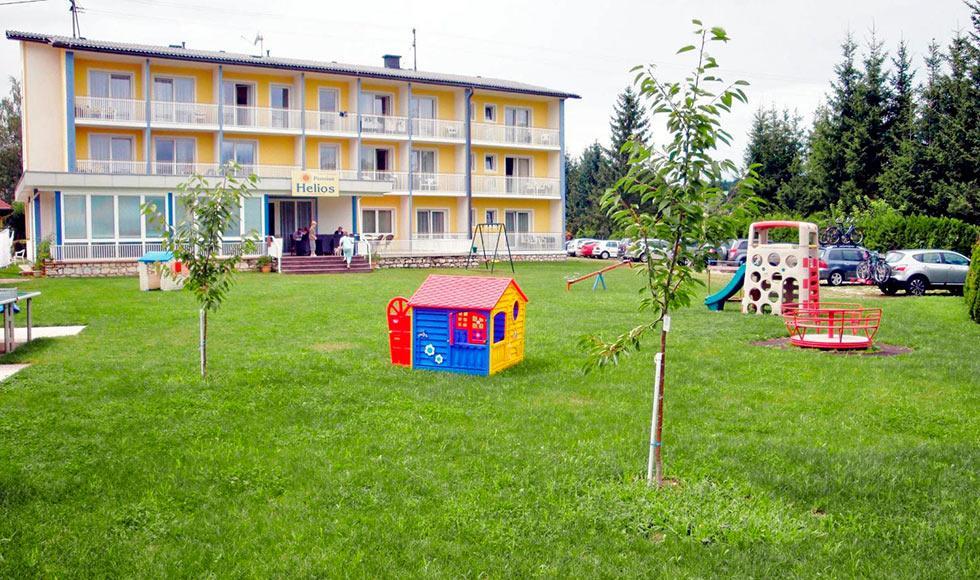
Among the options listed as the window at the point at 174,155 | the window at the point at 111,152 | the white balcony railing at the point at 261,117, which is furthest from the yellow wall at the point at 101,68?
the white balcony railing at the point at 261,117

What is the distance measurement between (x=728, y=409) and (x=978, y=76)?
37.2m

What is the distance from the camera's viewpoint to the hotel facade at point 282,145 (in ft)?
104

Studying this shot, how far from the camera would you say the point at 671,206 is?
5.79m

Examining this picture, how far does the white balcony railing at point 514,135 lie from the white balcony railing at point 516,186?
1.87 metres

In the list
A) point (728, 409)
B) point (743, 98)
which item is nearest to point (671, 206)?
point (743, 98)

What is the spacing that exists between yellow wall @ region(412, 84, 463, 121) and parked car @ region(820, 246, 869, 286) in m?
21.5

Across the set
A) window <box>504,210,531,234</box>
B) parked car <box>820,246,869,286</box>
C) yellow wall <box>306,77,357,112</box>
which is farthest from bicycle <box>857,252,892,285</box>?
yellow wall <box>306,77,357,112</box>

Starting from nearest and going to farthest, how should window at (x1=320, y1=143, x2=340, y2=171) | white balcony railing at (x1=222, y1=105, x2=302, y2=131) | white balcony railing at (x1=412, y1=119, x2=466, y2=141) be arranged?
white balcony railing at (x1=222, y1=105, x2=302, y2=131), window at (x1=320, y1=143, x2=340, y2=171), white balcony railing at (x1=412, y1=119, x2=466, y2=141)

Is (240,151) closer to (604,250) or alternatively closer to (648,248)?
→ (604,250)

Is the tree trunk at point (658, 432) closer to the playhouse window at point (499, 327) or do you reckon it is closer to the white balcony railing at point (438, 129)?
the playhouse window at point (499, 327)

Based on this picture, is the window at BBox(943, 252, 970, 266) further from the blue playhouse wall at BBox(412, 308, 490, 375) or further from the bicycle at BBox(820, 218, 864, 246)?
the blue playhouse wall at BBox(412, 308, 490, 375)

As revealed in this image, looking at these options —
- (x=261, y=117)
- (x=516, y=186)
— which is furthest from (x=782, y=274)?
(x=261, y=117)

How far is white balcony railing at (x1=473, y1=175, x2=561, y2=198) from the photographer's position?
43938 millimetres

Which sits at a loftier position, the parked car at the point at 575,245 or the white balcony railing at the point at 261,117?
the white balcony railing at the point at 261,117
